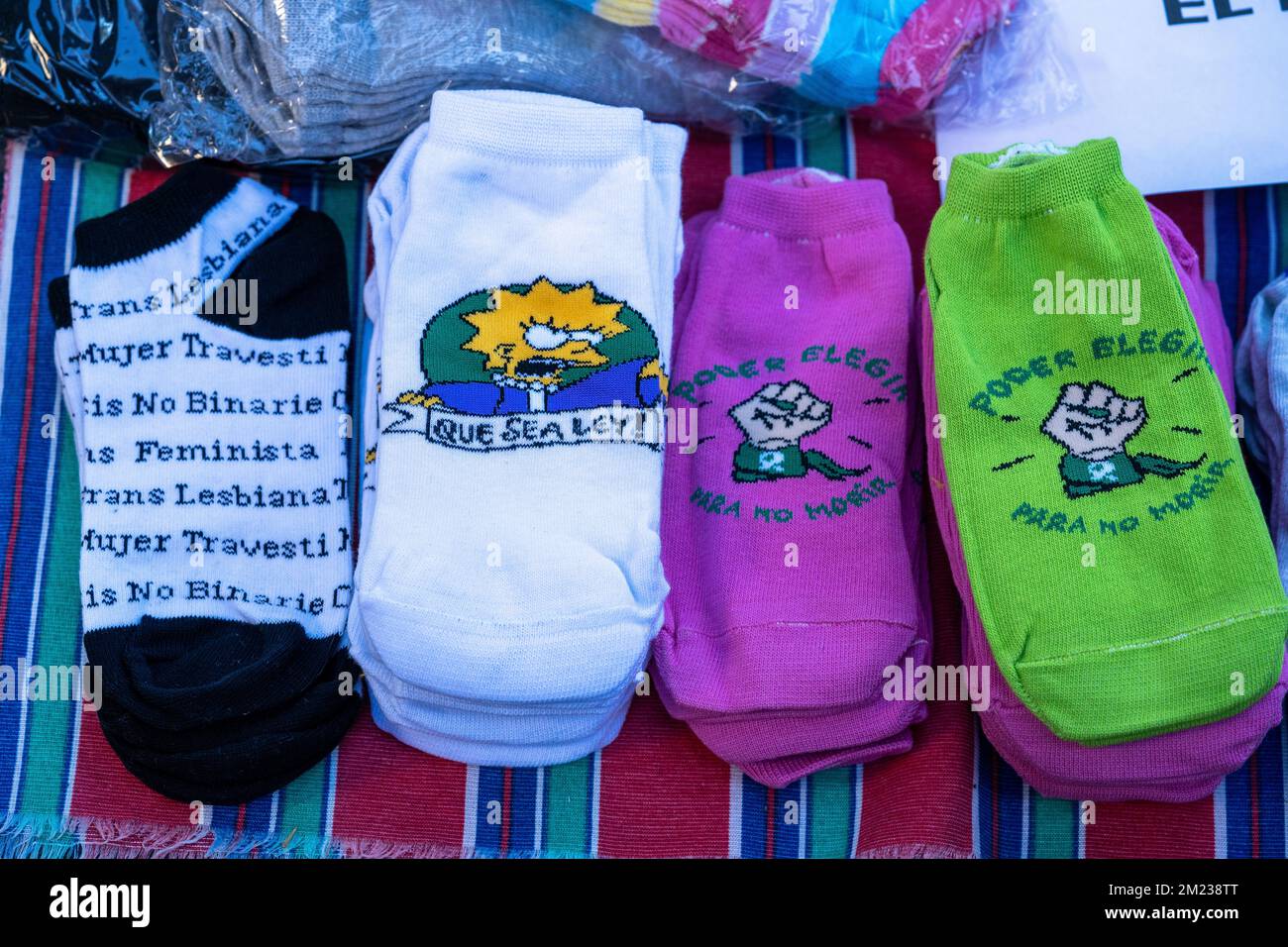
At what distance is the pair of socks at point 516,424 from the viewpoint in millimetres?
1066

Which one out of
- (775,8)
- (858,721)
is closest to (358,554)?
(858,721)

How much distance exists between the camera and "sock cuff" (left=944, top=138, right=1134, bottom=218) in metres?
1.09

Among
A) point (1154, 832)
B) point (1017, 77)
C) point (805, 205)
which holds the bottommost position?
point (1154, 832)

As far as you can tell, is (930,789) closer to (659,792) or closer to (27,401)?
(659,792)

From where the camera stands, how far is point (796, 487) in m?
1.16

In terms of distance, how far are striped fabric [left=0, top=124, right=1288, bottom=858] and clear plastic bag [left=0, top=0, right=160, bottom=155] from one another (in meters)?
0.36

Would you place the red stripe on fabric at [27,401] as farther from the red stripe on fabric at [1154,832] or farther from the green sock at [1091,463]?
the red stripe on fabric at [1154,832]

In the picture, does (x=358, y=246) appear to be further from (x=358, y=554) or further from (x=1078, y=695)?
(x=1078, y=695)

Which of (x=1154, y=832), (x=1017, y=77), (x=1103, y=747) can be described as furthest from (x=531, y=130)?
(x=1154, y=832)

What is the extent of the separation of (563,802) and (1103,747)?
0.47 meters

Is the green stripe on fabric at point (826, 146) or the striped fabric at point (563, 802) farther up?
the green stripe on fabric at point (826, 146)
